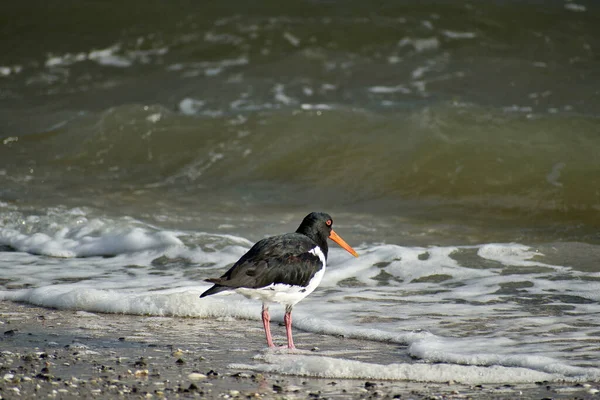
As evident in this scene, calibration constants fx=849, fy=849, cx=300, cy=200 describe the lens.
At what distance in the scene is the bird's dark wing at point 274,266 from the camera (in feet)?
16.8

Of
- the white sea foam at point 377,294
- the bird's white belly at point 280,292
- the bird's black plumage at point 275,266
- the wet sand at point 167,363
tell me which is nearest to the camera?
the wet sand at point 167,363

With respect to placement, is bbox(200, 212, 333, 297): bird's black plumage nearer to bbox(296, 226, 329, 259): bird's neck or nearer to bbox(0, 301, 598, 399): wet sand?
bbox(296, 226, 329, 259): bird's neck

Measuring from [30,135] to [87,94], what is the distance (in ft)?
7.79

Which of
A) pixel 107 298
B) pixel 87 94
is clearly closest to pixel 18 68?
pixel 87 94

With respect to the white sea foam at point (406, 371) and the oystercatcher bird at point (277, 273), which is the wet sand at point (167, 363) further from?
the oystercatcher bird at point (277, 273)

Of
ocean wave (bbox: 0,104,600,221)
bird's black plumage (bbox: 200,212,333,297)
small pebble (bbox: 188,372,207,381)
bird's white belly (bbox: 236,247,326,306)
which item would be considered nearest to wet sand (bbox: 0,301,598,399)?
small pebble (bbox: 188,372,207,381)

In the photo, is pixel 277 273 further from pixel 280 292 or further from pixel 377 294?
pixel 377 294

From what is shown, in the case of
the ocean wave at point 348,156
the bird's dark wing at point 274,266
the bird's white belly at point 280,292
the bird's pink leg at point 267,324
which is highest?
the ocean wave at point 348,156

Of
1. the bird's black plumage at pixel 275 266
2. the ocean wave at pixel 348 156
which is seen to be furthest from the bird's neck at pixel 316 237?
the ocean wave at pixel 348 156

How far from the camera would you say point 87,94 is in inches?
647

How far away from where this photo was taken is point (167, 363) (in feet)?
15.8

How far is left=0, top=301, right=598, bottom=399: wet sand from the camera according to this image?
13.9ft

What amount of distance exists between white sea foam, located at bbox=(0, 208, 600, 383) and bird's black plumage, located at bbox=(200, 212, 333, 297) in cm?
50

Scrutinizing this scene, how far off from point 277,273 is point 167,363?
35.0 inches
